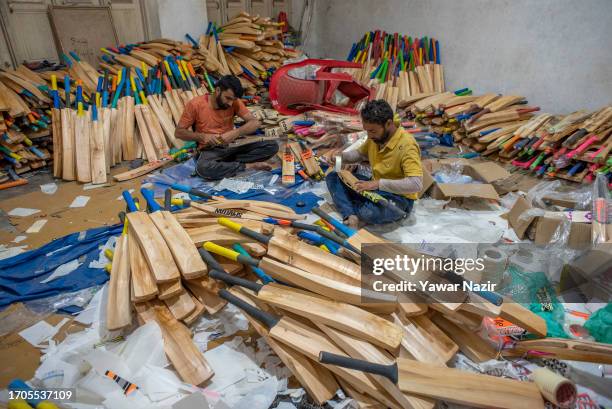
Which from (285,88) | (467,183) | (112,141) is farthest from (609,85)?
(112,141)

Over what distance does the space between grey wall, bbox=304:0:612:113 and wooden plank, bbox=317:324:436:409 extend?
5248 mm

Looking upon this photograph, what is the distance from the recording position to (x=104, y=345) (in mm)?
2221

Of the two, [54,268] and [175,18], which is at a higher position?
[175,18]

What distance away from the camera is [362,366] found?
5.50ft

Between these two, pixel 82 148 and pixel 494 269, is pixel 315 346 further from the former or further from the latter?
pixel 82 148

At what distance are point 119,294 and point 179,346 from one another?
0.57m

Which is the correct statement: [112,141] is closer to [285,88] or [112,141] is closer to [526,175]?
[285,88]

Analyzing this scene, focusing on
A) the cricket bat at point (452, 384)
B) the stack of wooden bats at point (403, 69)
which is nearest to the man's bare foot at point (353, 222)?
the cricket bat at point (452, 384)

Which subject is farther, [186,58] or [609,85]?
[186,58]

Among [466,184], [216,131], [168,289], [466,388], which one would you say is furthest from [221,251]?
[466,184]

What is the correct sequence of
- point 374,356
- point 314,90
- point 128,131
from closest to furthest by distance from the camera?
point 374,356 < point 128,131 < point 314,90

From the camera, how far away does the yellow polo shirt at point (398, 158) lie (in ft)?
10.1

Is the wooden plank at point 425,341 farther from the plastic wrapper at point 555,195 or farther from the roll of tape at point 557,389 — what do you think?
the plastic wrapper at point 555,195

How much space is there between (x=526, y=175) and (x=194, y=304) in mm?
4494
